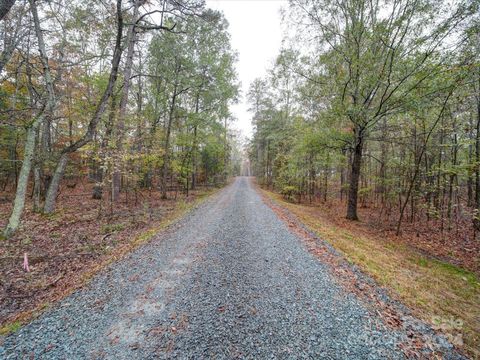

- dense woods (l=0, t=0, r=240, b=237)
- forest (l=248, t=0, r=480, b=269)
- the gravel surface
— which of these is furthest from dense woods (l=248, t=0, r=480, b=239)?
the gravel surface

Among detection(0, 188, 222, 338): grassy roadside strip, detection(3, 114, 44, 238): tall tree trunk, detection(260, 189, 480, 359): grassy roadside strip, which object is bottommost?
detection(260, 189, 480, 359): grassy roadside strip

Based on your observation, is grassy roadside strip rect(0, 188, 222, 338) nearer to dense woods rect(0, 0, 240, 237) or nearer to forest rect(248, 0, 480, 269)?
dense woods rect(0, 0, 240, 237)

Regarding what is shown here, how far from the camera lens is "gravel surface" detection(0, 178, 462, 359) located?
2191 mm

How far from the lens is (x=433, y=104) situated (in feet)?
22.7

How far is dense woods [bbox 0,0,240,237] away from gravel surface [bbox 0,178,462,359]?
15.4ft

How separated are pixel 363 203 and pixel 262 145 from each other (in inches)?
634

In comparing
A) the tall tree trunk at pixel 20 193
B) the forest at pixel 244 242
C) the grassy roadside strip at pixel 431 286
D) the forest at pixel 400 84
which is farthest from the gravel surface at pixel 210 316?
the forest at pixel 400 84

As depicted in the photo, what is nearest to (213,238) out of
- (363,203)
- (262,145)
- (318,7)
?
(318,7)

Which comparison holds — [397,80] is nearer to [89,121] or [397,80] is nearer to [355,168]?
[355,168]

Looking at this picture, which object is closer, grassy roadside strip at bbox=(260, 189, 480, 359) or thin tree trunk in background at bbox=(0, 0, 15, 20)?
grassy roadside strip at bbox=(260, 189, 480, 359)

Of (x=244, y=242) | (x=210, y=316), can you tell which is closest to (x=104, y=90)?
(x=244, y=242)

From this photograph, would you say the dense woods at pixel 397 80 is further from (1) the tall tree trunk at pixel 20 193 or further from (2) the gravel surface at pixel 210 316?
(1) the tall tree trunk at pixel 20 193

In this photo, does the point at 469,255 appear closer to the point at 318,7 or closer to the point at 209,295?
the point at 209,295

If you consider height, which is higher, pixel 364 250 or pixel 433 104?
pixel 433 104
